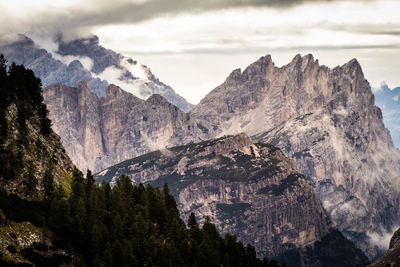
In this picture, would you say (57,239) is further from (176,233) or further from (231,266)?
(231,266)

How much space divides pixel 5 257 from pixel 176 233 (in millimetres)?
69449

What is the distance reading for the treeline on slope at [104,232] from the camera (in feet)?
511

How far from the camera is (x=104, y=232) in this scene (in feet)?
549

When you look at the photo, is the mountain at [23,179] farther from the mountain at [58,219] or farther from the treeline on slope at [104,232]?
the treeline on slope at [104,232]

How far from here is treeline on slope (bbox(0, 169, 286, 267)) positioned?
15588 centimetres

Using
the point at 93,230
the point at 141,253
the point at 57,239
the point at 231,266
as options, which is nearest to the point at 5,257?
the point at 57,239

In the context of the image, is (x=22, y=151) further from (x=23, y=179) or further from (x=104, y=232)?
(x=104, y=232)

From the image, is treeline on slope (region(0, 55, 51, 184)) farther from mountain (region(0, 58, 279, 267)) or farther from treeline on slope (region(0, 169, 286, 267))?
treeline on slope (region(0, 169, 286, 267))

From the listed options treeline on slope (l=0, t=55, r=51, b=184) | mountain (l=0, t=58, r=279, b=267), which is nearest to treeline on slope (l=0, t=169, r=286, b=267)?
mountain (l=0, t=58, r=279, b=267)

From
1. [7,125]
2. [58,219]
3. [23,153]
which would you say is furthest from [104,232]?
[7,125]

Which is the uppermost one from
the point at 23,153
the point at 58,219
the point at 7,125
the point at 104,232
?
the point at 7,125

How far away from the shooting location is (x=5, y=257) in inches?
5295

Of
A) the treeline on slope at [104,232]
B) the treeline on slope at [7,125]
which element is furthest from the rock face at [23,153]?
the treeline on slope at [104,232]

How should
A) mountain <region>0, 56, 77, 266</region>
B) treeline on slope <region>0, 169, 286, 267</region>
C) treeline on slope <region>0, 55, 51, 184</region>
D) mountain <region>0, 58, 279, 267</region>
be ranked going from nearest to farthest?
mountain <region>0, 56, 77, 266</region>, mountain <region>0, 58, 279, 267</region>, treeline on slope <region>0, 169, 286, 267</region>, treeline on slope <region>0, 55, 51, 184</region>
